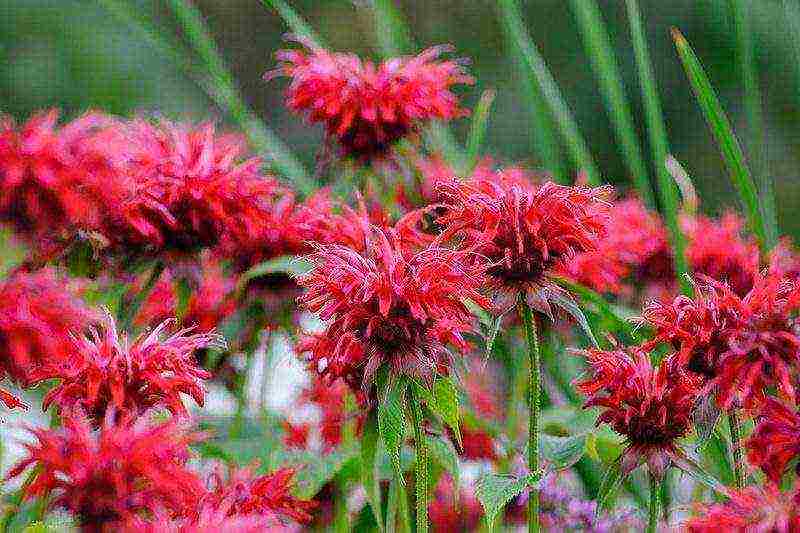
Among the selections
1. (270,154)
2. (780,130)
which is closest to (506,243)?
(270,154)

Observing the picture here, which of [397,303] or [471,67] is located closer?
[397,303]

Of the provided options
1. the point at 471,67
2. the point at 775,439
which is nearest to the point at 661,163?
the point at 775,439

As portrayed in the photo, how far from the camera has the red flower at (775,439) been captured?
0.57 meters

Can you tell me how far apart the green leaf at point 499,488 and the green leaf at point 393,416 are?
46mm

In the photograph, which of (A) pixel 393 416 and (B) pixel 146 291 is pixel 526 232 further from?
(B) pixel 146 291

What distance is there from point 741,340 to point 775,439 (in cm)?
5

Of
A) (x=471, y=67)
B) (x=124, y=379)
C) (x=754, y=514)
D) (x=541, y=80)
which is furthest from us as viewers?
(x=471, y=67)

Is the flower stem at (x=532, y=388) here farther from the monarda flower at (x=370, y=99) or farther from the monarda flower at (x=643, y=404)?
the monarda flower at (x=370, y=99)

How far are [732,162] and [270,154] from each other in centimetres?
41

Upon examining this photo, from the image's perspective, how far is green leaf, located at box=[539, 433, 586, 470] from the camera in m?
0.67

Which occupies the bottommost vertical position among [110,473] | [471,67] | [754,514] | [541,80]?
[110,473]

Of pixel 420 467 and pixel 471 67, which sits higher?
pixel 471 67

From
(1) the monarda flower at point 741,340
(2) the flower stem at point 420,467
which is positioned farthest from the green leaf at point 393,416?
(1) the monarda flower at point 741,340

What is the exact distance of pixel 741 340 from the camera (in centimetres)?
59
